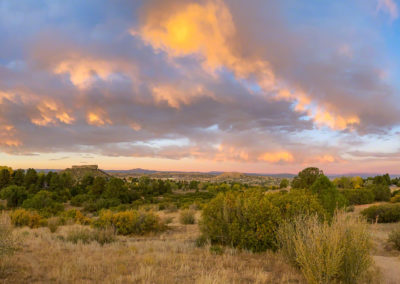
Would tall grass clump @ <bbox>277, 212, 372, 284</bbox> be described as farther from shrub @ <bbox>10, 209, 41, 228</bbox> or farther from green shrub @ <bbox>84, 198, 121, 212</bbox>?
green shrub @ <bbox>84, 198, 121, 212</bbox>

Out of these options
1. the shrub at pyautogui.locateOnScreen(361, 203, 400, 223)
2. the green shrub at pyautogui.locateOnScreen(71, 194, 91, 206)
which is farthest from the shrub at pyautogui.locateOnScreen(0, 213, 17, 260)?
the green shrub at pyautogui.locateOnScreen(71, 194, 91, 206)

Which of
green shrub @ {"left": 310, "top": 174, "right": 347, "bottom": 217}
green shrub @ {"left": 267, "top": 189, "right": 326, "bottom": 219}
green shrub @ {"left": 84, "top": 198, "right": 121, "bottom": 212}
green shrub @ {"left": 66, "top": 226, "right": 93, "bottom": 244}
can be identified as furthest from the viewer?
green shrub @ {"left": 84, "top": 198, "right": 121, "bottom": 212}

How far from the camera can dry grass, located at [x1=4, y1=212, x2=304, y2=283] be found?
18.5 ft

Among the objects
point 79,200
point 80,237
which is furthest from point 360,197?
point 79,200

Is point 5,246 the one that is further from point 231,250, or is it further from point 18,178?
point 18,178

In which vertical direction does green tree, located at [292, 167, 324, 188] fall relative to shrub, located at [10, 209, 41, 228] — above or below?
above

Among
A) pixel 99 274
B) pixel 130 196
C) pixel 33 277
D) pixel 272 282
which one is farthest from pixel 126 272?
pixel 130 196

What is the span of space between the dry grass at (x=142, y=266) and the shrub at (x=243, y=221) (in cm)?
51

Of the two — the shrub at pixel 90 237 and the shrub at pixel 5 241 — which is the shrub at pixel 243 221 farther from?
the shrub at pixel 5 241

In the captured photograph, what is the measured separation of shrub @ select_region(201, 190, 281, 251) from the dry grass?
0.51m

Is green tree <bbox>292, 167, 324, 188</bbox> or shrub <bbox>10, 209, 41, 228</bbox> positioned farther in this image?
green tree <bbox>292, 167, 324, 188</bbox>

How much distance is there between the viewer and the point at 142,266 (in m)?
6.25

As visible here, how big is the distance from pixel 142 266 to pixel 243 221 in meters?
4.07

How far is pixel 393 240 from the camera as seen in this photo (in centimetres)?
1191
